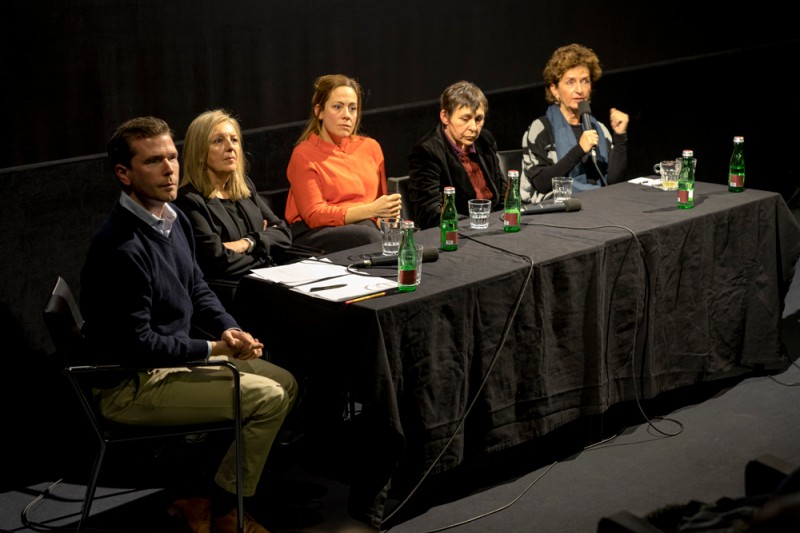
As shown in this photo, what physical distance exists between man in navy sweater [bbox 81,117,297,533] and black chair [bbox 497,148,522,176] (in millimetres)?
2079

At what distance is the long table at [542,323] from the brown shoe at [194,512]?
0.44m

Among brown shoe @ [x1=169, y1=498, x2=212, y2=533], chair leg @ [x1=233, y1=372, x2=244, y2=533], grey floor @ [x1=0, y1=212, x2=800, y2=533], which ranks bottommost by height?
grey floor @ [x1=0, y1=212, x2=800, y2=533]

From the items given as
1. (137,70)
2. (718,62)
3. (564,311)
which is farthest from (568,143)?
(718,62)

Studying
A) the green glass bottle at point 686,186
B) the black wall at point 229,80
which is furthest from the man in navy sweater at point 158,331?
the green glass bottle at point 686,186

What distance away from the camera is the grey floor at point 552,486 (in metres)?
3.06

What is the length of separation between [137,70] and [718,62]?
476 centimetres

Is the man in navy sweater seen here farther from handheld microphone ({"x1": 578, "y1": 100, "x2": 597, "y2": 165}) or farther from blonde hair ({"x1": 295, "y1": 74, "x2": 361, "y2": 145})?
handheld microphone ({"x1": 578, "y1": 100, "x2": 597, "y2": 165})

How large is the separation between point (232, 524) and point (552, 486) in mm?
1071

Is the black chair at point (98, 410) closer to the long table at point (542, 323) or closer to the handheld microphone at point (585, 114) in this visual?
the long table at point (542, 323)

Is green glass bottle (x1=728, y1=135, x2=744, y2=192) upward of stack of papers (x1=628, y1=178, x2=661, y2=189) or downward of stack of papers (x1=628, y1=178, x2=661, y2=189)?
upward

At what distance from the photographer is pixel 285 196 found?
14.5 ft

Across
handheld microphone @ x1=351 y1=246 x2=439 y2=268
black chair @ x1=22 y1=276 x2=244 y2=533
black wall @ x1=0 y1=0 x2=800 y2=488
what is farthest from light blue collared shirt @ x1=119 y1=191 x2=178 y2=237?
black wall @ x1=0 y1=0 x2=800 y2=488

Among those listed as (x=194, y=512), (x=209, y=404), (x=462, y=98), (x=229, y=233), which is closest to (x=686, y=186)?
(x=462, y=98)

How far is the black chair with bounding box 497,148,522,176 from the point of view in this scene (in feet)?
15.4
